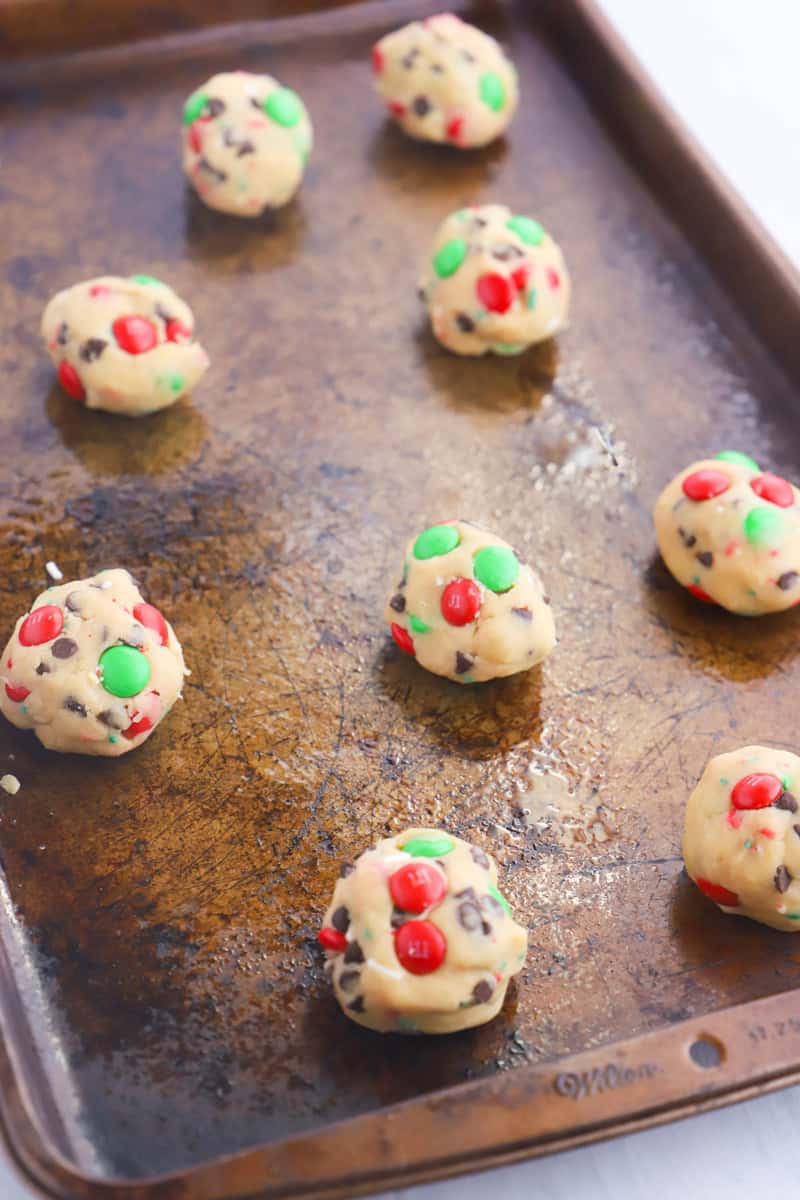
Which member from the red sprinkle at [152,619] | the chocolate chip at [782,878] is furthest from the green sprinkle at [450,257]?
the chocolate chip at [782,878]

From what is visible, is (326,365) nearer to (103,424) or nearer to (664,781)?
(103,424)

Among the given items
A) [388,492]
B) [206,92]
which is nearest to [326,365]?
[388,492]

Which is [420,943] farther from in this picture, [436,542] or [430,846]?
[436,542]

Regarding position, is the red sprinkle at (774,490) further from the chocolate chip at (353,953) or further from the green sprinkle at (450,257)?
the chocolate chip at (353,953)

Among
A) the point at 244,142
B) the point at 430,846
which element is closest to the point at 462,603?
the point at 430,846

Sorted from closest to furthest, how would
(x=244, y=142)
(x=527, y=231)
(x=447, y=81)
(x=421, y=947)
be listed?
(x=421, y=947)
(x=527, y=231)
(x=244, y=142)
(x=447, y=81)

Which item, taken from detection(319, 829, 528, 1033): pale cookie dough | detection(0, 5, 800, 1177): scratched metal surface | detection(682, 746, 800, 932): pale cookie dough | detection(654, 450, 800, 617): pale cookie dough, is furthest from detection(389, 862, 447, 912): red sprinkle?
detection(654, 450, 800, 617): pale cookie dough

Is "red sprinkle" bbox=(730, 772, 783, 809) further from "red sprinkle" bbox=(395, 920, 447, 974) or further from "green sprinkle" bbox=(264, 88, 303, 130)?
"green sprinkle" bbox=(264, 88, 303, 130)
